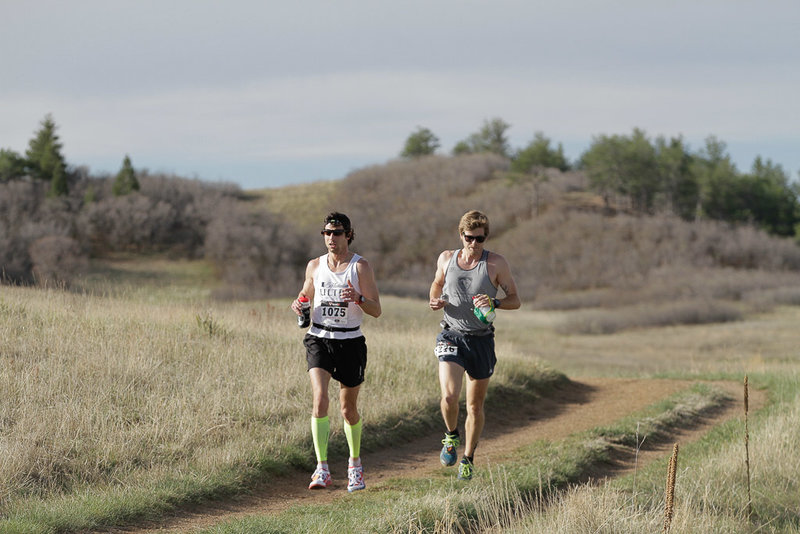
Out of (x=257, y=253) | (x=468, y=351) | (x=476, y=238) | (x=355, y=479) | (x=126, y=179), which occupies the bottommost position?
(x=355, y=479)

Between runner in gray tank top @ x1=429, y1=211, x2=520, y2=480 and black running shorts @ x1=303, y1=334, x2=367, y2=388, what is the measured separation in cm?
82

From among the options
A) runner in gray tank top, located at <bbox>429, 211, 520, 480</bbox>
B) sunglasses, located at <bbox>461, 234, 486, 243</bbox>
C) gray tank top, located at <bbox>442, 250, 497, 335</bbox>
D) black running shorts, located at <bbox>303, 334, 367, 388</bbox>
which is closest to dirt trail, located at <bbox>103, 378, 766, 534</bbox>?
black running shorts, located at <bbox>303, 334, 367, 388</bbox>

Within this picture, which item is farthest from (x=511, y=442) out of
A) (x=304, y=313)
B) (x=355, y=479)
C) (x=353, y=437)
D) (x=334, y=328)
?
(x=304, y=313)

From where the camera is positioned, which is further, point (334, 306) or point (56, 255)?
point (56, 255)

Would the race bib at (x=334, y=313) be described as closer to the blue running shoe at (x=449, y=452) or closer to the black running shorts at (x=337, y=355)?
the black running shorts at (x=337, y=355)

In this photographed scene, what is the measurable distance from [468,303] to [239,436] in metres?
3.46

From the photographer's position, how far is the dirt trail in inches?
312

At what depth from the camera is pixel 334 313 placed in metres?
7.50

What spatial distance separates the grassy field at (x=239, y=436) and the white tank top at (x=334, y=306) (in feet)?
5.32

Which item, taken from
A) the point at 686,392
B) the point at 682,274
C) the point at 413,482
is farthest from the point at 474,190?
the point at 413,482

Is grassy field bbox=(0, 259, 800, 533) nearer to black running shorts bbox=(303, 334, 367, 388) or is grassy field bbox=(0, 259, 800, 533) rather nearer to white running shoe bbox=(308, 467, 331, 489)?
white running shoe bbox=(308, 467, 331, 489)

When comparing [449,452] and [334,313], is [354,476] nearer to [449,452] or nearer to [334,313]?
[449,452]

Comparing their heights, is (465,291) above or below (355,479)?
above

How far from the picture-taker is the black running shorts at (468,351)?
309 inches
